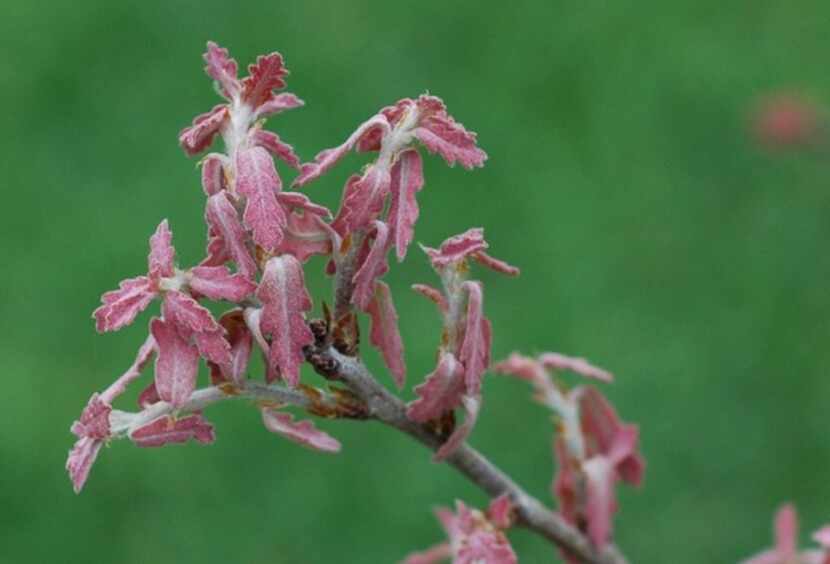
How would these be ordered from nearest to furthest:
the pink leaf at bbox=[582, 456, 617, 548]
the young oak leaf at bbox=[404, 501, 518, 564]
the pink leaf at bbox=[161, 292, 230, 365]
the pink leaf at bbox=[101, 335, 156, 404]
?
the pink leaf at bbox=[161, 292, 230, 365] → the pink leaf at bbox=[101, 335, 156, 404] → the young oak leaf at bbox=[404, 501, 518, 564] → the pink leaf at bbox=[582, 456, 617, 548]

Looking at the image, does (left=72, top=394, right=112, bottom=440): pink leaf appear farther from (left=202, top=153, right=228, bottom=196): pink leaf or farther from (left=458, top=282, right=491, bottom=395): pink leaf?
(left=458, top=282, right=491, bottom=395): pink leaf

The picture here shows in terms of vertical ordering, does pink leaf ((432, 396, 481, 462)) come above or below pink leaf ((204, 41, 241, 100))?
below

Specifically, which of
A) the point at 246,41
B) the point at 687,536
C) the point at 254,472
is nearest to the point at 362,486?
the point at 254,472

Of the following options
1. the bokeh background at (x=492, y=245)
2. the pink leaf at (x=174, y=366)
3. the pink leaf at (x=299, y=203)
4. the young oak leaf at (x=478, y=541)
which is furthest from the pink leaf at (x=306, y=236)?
the bokeh background at (x=492, y=245)

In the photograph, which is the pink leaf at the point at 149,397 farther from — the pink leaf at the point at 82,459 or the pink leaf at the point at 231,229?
the pink leaf at the point at 231,229

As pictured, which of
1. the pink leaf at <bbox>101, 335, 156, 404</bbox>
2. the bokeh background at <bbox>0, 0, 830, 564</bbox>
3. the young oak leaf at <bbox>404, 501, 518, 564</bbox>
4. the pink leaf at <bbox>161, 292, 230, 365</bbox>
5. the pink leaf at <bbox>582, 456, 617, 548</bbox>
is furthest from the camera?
the bokeh background at <bbox>0, 0, 830, 564</bbox>

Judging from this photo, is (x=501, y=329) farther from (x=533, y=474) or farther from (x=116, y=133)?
(x=116, y=133)

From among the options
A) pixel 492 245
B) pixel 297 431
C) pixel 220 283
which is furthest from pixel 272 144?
pixel 492 245

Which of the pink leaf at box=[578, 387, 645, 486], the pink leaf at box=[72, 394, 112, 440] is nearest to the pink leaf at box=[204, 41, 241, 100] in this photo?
the pink leaf at box=[72, 394, 112, 440]
